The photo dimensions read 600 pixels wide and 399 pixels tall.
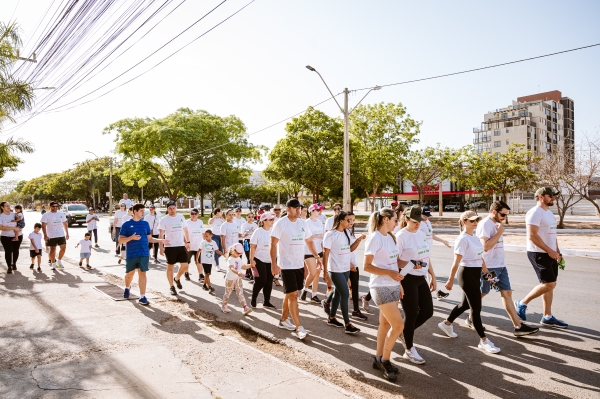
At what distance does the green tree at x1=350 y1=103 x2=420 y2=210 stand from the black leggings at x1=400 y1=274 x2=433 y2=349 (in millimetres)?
28994

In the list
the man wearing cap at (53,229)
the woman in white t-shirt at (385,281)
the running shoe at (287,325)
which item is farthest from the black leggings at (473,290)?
the man wearing cap at (53,229)

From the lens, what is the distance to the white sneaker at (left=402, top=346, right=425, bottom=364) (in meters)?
4.71

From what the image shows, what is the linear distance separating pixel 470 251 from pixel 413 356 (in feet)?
4.69

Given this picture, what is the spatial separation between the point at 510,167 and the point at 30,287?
99.3 ft

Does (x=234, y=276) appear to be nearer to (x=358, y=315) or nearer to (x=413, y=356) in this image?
(x=358, y=315)

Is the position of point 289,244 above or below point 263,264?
above

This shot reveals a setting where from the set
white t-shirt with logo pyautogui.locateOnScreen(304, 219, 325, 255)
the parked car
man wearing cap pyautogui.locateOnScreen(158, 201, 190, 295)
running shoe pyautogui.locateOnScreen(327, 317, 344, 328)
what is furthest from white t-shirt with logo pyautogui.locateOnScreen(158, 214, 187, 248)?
the parked car

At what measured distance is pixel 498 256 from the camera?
5711 mm

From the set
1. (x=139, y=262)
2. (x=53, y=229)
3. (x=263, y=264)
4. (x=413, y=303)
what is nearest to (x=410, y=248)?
(x=413, y=303)

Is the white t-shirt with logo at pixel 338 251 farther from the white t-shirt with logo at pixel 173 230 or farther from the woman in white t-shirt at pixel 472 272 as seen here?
the white t-shirt with logo at pixel 173 230

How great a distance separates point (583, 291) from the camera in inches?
324

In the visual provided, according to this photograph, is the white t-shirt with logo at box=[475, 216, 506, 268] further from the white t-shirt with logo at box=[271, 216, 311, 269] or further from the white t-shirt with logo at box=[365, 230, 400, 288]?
the white t-shirt with logo at box=[271, 216, 311, 269]

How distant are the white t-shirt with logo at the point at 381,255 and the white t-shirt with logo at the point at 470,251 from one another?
44.5 inches

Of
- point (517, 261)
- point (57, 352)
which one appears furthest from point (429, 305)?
point (517, 261)
